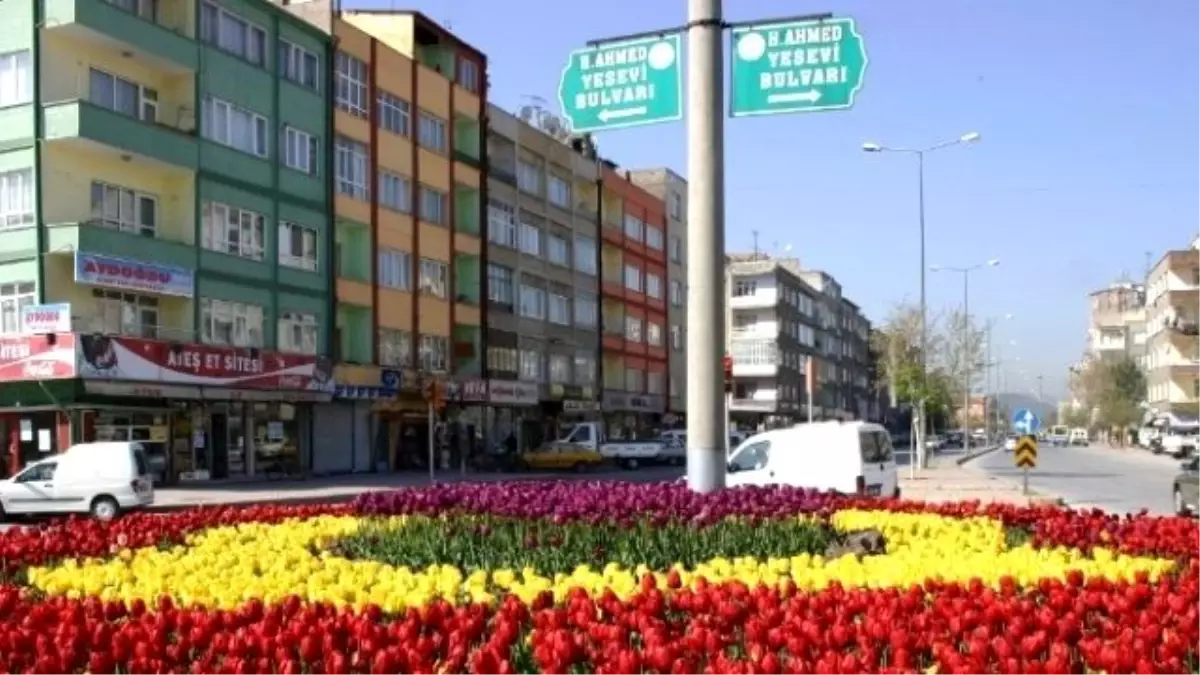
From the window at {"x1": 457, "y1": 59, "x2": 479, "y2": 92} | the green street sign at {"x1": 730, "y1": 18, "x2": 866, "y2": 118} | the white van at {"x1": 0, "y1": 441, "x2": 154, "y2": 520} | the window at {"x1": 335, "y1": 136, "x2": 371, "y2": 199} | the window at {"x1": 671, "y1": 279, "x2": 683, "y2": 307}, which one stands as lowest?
the white van at {"x1": 0, "y1": 441, "x2": 154, "y2": 520}

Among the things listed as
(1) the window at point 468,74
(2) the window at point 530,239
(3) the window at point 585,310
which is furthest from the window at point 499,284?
(3) the window at point 585,310

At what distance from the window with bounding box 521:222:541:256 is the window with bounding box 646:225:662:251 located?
17502 mm

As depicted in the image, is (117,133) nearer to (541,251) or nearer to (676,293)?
(541,251)

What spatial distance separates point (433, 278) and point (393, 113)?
22.5ft

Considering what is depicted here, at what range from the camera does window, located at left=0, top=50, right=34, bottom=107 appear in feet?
114

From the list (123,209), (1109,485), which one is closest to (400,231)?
(123,209)

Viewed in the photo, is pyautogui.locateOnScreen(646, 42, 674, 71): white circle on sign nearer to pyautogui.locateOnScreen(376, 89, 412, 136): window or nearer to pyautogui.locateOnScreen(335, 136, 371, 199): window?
pyautogui.locateOnScreen(335, 136, 371, 199): window

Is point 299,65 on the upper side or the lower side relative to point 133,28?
upper

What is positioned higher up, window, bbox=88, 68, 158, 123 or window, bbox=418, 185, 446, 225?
window, bbox=88, 68, 158, 123

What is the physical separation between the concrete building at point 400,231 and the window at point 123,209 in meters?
8.93

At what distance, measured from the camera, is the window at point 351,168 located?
4666cm

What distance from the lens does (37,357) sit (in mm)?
33406

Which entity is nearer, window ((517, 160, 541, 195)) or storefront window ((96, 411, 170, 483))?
storefront window ((96, 411, 170, 483))

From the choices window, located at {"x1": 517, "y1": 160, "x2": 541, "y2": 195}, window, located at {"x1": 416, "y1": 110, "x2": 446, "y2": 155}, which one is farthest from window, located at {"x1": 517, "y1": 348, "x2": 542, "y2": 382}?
window, located at {"x1": 416, "y1": 110, "x2": 446, "y2": 155}
